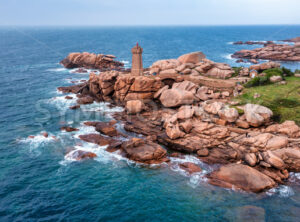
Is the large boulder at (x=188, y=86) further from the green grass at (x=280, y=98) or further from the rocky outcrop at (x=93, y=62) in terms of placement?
the rocky outcrop at (x=93, y=62)

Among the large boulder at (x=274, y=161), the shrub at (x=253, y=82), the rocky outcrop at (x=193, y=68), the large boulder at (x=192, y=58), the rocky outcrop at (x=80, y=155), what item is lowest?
the rocky outcrop at (x=80, y=155)

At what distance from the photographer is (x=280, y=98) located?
39.7 metres

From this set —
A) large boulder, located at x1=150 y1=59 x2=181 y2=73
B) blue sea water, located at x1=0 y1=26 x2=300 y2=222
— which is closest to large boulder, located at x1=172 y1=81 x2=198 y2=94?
large boulder, located at x1=150 y1=59 x2=181 y2=73

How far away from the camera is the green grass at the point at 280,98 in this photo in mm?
35719

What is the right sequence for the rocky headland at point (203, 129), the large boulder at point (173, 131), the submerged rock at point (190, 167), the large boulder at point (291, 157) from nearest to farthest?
1. the large boulder at point (291, 157)
2. the rocky headland at point (203, 129)
3. the submerged rock at point (190, 167)
4. the large boulder at point (173, 131)

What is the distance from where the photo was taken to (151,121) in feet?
138

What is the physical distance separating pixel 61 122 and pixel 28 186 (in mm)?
18139

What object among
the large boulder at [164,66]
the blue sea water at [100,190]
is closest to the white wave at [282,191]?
the blue sea water at [100,190]

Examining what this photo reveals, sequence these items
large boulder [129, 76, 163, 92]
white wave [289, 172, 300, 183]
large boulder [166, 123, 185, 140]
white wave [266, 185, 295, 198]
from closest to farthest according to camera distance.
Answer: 1. white wave [266, 185, 295, 198]
2. white wave [289, 172, 300, 183]
3. large boulder [166, 123, 185, 140]
4. large boulder [129, 76, 163, 92]

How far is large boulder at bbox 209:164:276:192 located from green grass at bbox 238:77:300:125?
12.8 meters

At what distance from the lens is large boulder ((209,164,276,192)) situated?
25969 mm

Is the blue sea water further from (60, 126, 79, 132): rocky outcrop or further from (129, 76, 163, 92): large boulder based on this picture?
(129, 76, 163, 92): large boulder

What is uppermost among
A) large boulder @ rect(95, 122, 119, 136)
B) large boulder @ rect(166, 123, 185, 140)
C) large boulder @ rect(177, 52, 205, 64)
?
large boulder @ rect(177, 52, 205, 64)

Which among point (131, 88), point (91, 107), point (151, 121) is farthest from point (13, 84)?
point (151, 121)
